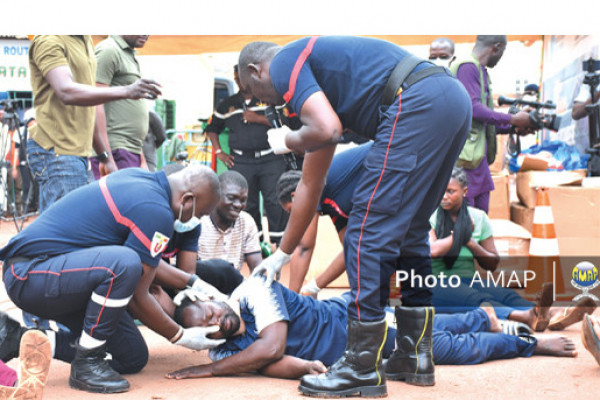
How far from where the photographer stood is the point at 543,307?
148 inches

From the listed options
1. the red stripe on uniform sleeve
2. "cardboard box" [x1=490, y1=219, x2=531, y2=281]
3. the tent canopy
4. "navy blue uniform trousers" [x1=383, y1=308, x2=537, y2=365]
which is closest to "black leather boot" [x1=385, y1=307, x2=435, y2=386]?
"navy blue uniform trousers" [x1=383, y1=308, x2=537, y2=365]

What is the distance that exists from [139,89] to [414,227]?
1568 mm

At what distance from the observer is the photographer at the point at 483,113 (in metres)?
4.67

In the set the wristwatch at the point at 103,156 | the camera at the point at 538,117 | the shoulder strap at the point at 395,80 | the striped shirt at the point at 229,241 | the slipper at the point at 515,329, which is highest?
the shoulder strap at the point at 395,80

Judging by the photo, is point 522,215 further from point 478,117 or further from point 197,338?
point 197,338

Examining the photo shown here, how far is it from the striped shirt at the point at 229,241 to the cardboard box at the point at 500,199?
2506 millimetres

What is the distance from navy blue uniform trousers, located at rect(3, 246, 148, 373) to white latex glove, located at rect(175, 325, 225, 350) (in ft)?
0.99

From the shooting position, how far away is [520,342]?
331 cm

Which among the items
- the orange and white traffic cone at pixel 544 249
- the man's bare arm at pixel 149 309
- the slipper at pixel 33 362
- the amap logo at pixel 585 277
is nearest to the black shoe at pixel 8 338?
the man's bare arm at pixel 149 309

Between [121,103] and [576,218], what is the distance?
333 centimetres

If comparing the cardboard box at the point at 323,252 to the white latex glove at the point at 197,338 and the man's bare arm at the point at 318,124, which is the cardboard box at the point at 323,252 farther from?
the man's bare arm at the point at 318,124

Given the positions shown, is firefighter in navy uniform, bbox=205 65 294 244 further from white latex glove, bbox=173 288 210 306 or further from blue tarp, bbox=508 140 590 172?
white latex glove, bbox=173 288 210 306
